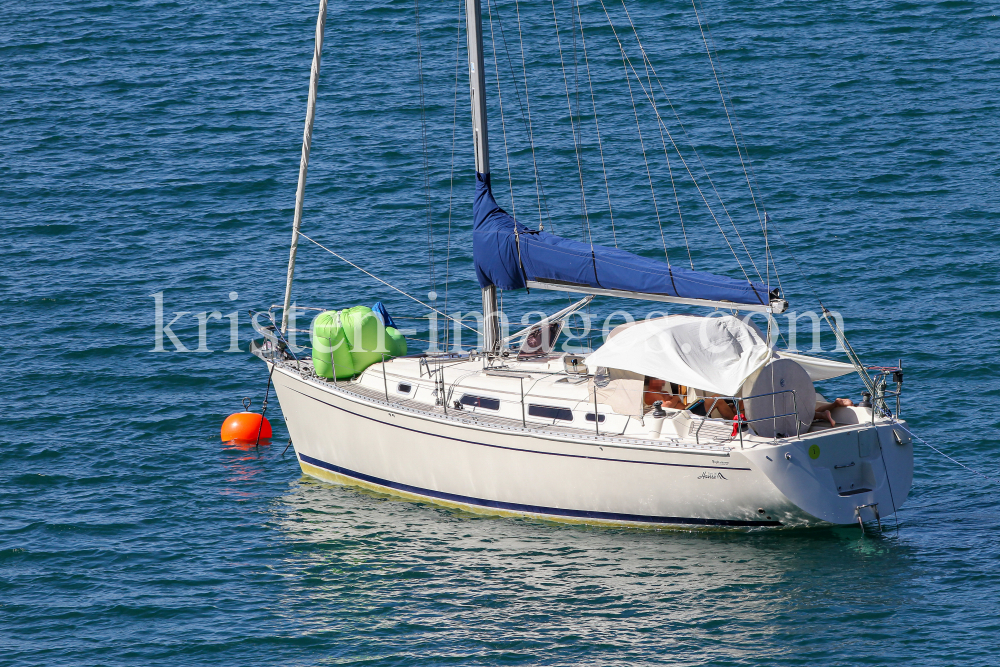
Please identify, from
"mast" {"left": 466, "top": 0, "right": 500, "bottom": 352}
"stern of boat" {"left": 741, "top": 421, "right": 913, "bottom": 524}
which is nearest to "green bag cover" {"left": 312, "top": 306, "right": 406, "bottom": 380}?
"mast" {"left": 466, "top": 0, "right": 500, "bottom": 352}

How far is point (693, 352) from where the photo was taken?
21.6 m

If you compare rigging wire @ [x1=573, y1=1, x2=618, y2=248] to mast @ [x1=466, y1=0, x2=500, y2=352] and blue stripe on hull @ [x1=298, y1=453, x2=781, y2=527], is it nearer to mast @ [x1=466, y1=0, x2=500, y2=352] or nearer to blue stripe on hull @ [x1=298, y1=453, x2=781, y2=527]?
mast @ [x1=466, y1=0, x2=500, y2=352]

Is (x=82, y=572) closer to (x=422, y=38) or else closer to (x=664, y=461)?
(x=664, y=461)

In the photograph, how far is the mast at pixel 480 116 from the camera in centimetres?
2316

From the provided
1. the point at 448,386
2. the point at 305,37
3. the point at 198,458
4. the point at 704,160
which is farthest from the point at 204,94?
the point at 448,386

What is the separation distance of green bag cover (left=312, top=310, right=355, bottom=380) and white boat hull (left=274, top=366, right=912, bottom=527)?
37 centimetres

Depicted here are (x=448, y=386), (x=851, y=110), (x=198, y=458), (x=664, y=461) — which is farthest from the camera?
(x=851, y=110)

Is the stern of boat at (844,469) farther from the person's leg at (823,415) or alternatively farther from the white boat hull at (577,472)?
the person's leg at (823,415)

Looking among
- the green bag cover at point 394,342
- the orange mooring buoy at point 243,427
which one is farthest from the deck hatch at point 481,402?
the orange mooring buoy at point 243,427

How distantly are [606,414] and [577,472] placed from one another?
3.55 ft

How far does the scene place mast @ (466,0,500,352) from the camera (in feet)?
76.0

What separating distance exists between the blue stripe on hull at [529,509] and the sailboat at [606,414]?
0.03 metres

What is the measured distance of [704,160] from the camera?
126 ft

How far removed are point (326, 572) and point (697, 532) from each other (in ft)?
20.2
